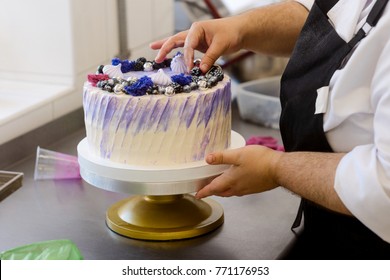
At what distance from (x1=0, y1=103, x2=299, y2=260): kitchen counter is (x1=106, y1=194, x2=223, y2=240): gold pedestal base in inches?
0.5

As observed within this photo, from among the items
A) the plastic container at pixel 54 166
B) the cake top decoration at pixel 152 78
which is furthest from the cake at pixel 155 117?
the plastic container at pixel 54 166

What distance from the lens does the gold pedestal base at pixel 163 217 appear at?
130cm

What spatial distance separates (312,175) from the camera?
1.15 metres

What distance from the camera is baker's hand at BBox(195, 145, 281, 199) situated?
1.21m

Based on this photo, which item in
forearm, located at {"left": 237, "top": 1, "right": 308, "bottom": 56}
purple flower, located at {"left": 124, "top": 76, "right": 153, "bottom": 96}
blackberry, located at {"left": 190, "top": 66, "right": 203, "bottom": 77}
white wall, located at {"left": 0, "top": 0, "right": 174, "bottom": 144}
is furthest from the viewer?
white wall, located at {"left": 0, "top": 0, "right": 174, "bottom": 144}

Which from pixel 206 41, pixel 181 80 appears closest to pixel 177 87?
pixel 181 80

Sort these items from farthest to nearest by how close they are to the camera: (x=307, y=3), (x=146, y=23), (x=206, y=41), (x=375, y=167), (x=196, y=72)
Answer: (x=146, y=23), (x=307, y=3), (x=206, y=41), (x=196, y=72), (x=375, y=167)

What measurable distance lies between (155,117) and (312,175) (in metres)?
0.28

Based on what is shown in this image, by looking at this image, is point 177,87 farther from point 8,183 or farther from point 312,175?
point 8,183

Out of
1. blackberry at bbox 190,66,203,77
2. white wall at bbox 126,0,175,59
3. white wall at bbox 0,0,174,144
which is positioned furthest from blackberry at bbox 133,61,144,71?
white wall at bbox 126,0,175,59

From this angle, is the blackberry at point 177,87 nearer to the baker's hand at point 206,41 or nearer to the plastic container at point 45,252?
the baker's hand at point 206,41

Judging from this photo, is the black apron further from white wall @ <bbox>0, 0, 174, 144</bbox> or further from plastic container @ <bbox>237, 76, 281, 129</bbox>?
white wall @ <bbox>0, 0, 174, 144</bbox>

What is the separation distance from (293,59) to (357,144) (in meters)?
Answer: 0.23

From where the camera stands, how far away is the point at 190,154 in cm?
122
